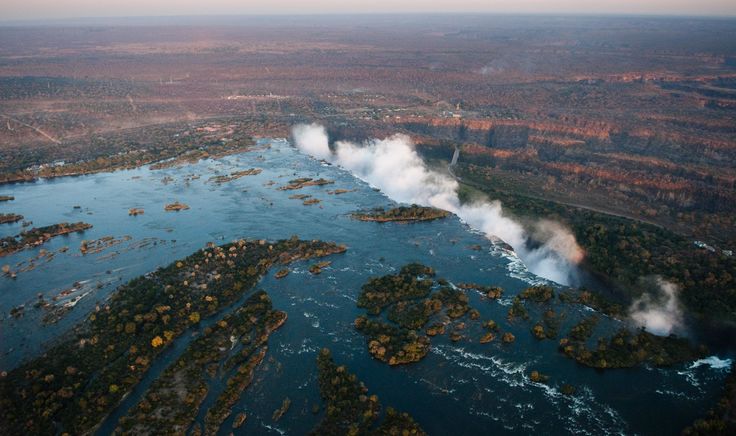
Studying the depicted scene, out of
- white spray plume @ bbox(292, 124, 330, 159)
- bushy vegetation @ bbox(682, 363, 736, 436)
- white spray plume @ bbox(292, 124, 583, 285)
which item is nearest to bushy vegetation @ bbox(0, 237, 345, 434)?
white spray plume @ bbox(292, 124, 583, 285)

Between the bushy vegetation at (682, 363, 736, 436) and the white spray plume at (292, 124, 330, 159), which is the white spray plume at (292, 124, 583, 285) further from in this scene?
the bushy vegetation at (682, 363, 736, 436)

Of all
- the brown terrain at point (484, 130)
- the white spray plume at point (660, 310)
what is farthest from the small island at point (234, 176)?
the white spray plume at point (660, 310)

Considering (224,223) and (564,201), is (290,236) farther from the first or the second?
(564,201)

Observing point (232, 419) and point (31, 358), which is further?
point (31, 358)

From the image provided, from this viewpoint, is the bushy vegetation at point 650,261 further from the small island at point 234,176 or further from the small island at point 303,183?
the small island at point 234,176

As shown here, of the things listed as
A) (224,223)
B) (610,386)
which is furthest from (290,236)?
(610,386)
